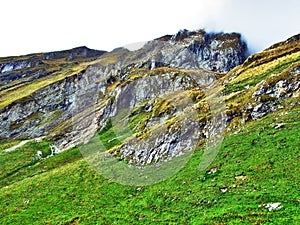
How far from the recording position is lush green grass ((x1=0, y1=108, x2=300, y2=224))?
3275cm

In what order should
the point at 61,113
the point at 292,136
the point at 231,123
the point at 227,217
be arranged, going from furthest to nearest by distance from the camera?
the point at 61,113
the point at 231,123
the point at 292,136
the point at 227,217

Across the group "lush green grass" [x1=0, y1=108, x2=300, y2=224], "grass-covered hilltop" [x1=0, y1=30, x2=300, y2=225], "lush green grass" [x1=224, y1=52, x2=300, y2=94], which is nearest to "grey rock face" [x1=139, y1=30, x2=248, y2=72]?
"grass-covered hilltop" [x1=0, y1=30, x2=300, y2=225]

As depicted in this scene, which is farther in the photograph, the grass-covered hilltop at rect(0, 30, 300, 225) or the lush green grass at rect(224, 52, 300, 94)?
the lush green grass at rect(224, 52, 300, 94)

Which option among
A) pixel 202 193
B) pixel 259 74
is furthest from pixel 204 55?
pixel 202 193

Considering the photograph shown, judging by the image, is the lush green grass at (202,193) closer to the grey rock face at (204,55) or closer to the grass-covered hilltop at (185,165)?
the grass-covered hilltop at (185,165)

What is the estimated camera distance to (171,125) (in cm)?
6981

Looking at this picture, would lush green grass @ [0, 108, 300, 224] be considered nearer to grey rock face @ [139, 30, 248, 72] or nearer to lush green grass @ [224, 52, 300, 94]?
lush green grass @ [224, 52, 300, 94]

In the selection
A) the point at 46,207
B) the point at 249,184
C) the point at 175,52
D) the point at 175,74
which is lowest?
the point at 46,207

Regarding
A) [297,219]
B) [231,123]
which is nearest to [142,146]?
[231,123]

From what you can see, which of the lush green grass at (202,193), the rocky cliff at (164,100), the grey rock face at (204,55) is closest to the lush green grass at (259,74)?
the rocky cliff at (164,100)

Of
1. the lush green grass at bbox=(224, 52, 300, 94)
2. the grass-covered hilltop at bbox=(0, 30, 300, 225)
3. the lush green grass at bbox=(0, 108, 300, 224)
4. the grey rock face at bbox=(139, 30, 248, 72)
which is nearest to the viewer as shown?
Result: the lush green grass at bbox=(0, 108, 300, 224)

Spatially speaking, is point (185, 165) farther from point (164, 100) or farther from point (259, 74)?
point (164, 100)

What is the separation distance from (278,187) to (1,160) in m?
93.5

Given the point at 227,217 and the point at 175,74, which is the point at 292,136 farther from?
the point at 175,74
